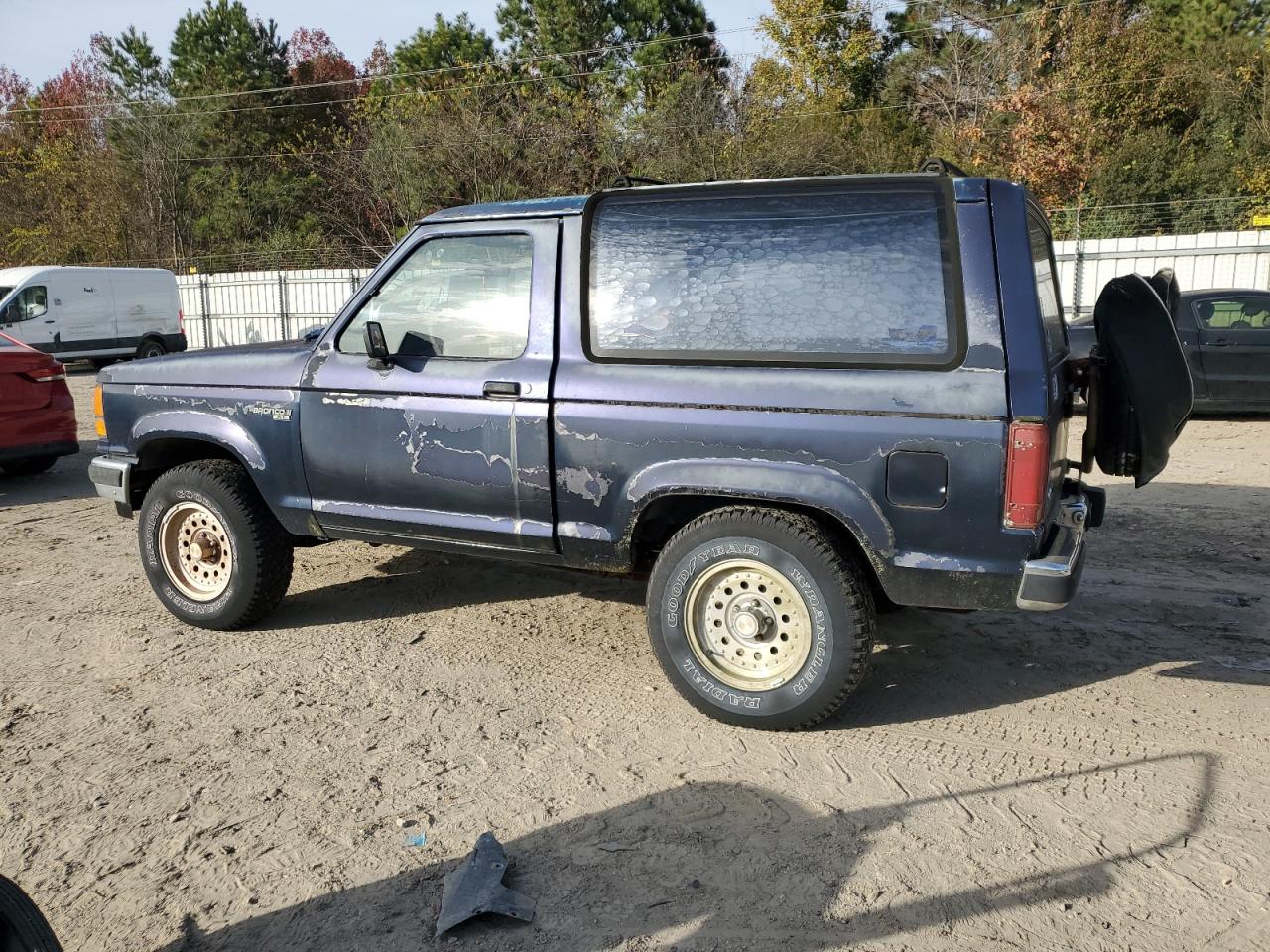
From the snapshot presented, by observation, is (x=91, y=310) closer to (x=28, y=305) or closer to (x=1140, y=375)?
(x=28, y=305)

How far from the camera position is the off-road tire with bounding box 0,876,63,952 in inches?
91.0

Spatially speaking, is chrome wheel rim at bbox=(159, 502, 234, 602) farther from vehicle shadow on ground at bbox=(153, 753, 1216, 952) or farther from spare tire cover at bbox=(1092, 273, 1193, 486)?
spare tire cover at bbox=(1092, 273, 1193, 486)

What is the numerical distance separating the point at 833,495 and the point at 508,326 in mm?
1598

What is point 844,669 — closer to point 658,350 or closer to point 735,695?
point 735,695

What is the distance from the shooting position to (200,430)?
506cm

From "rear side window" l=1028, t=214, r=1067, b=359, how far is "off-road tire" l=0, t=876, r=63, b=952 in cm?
346

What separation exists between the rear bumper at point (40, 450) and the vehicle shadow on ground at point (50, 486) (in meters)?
0.33

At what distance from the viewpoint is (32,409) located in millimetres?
8625

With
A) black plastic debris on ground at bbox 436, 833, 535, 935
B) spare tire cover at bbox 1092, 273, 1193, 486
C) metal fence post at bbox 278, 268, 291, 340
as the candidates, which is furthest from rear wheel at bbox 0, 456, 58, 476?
metal fence post at bbox 278, 268, 291, 340

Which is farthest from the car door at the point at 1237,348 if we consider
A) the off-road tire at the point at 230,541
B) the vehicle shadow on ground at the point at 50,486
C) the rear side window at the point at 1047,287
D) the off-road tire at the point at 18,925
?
the off-road tire at the point at 18,925

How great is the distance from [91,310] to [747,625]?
19478 mm

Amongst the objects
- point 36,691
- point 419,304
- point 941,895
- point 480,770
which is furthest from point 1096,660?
point 36,691

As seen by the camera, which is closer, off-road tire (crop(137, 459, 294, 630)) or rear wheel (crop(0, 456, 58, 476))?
off-road tire (crop(137, 459, 294, 630))

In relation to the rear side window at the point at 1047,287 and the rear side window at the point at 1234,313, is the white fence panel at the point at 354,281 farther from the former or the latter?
the rear side window at the point at 1047,287
